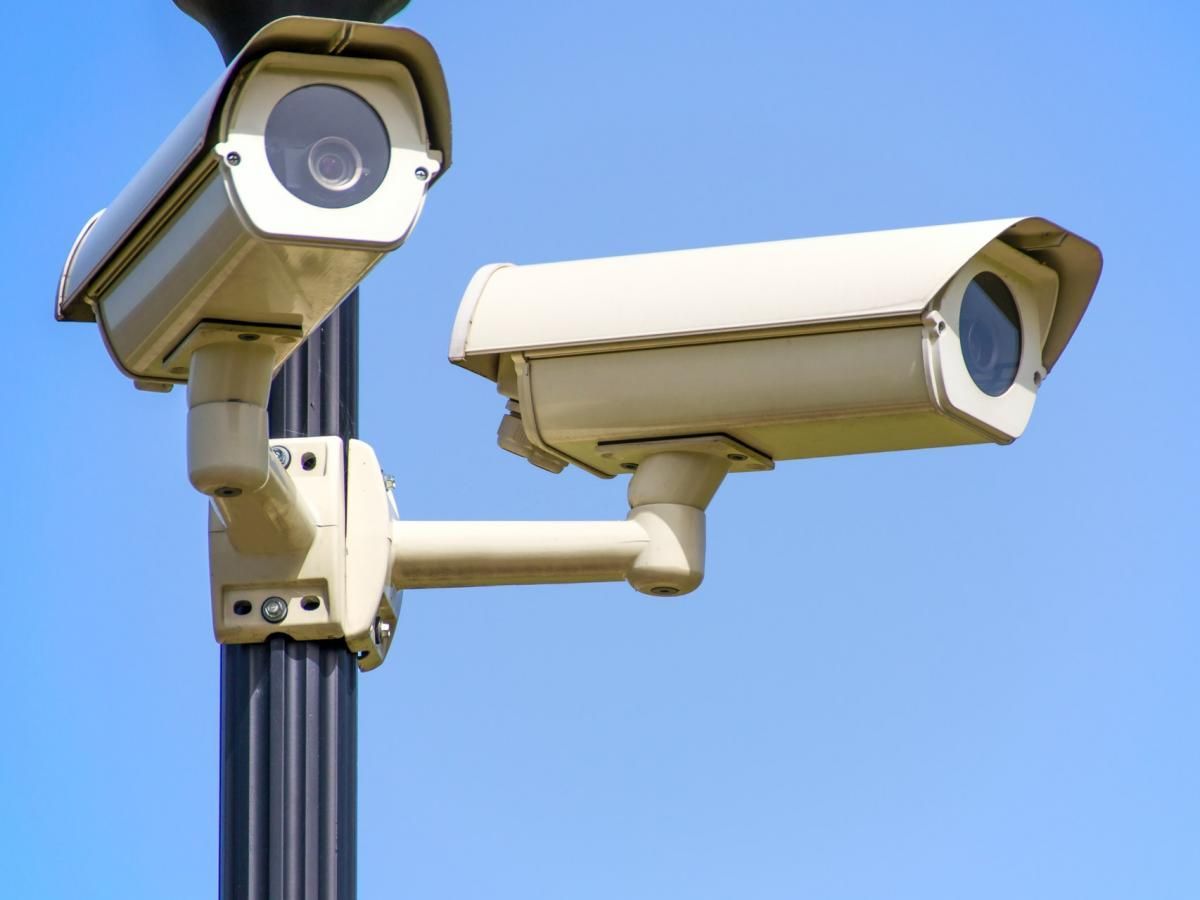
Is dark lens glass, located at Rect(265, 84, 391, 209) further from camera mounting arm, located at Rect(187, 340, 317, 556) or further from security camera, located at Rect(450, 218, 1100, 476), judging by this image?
security camera, located at Rect(450, 218, 1100, 476)

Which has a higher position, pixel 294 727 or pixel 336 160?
pixel 336 160

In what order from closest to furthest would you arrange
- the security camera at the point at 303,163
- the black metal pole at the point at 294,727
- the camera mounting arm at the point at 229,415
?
the security camera at the point at 303,163, the camera mounting arm at the point at 229,415, the black metal pole at the point at 294,727

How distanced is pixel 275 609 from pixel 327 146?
748mm

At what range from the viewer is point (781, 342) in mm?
3119

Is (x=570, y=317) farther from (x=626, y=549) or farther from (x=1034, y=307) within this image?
(x=1034, y=307)

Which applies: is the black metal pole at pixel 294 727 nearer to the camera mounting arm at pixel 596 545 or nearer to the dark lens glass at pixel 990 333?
the camera mounting arm at pixel 596 545

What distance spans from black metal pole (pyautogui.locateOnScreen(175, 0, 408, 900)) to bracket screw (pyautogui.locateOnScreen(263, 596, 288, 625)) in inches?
1.2

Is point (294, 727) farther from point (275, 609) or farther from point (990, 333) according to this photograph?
point (990, 333)

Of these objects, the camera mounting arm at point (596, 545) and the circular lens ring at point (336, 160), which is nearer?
the circular lens ring at point (336, 160)

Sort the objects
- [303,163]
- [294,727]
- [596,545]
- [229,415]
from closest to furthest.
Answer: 1. [303,163]
2. [229,415]
3. [294,727]
4. [596,545]

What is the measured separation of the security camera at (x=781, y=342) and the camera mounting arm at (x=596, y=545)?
0.05 m

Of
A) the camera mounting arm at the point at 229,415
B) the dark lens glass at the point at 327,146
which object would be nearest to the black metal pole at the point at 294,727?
the camera mounting arm at the point at 229,415

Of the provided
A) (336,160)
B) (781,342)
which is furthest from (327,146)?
(781,342)

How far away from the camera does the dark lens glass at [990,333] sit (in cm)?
320
